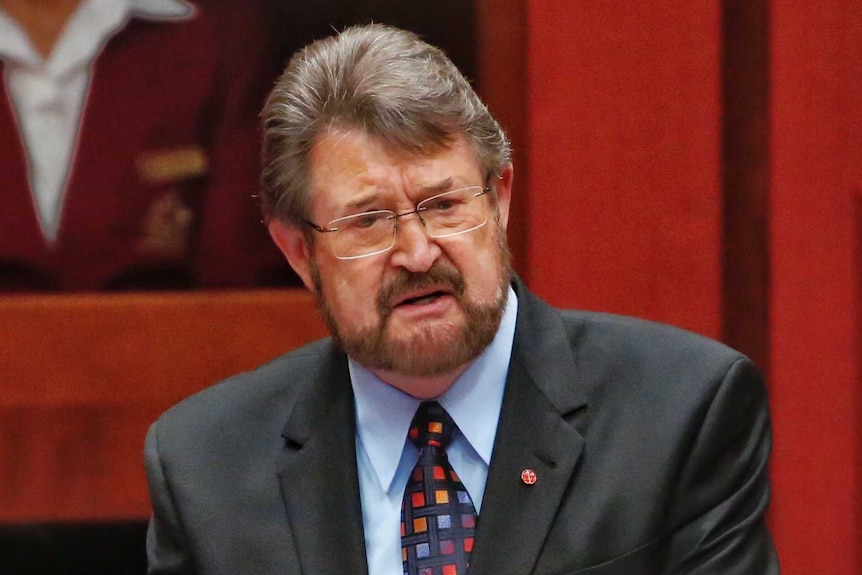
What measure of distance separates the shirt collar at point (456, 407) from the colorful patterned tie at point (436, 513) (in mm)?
22

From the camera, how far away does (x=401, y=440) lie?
1348 millimetres

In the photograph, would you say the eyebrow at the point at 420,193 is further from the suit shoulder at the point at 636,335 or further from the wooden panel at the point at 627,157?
the wooden panel at the point at 627,157

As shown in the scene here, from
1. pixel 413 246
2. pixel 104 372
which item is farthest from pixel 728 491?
pixel 104 372

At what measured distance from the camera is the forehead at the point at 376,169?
1283mm

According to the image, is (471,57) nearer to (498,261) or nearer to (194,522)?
(498,261)

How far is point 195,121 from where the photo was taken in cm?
184

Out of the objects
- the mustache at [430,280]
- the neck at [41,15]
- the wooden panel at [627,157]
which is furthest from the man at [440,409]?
the neck at [41,15]

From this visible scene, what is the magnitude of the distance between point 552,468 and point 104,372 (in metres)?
0.81

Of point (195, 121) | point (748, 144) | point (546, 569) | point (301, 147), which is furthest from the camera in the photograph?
point (195, 121)

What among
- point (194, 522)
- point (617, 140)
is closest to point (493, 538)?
point (194, 522)

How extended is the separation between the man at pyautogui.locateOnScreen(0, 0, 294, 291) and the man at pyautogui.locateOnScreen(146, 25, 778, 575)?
44 centimetres

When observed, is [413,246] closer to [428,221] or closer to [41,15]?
[428,221]

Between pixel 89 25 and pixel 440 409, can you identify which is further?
pixel 89 25

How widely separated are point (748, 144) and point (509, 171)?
0.48 meters
